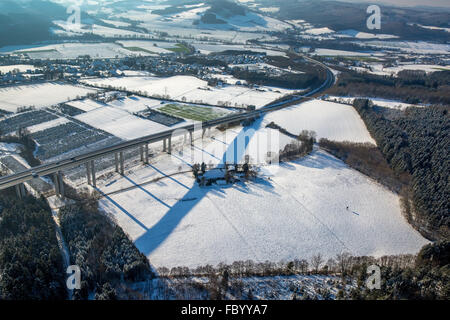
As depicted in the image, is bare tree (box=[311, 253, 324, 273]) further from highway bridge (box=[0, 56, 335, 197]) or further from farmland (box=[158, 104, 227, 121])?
farmland (box=[158, 104, 227, 121])

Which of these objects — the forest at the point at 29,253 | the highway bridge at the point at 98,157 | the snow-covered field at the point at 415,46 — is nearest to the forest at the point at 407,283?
the forest at the point at 29,253

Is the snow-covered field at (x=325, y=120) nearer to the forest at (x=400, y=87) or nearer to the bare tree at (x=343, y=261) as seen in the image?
the forest at (x=400, y=87)

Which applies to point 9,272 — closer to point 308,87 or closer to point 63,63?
point 308,87

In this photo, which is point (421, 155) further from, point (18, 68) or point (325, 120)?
point (18, 68)

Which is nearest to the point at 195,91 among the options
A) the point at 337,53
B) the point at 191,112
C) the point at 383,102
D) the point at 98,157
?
the point at 191,112

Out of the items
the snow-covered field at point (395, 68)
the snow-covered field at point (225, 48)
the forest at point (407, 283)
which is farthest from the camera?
the snow-covered field at point (225, 48)

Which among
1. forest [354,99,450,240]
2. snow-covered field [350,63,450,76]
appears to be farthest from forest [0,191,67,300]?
snow-covered field [350,63,450,76]
